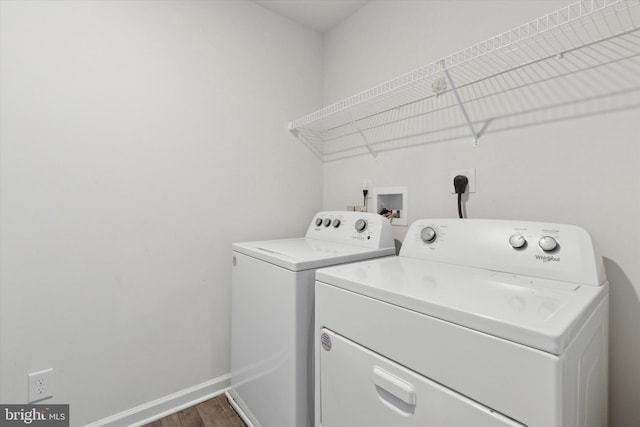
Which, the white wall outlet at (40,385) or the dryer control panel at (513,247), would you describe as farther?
the white wall outlet at (40,385)

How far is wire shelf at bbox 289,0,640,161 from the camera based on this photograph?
3.10 feet

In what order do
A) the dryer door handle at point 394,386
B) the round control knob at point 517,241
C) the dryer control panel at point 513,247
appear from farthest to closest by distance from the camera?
the round control knob at point 517,241 < the dryer control panel at point 513,247 < the dryer door handle at point 394,386

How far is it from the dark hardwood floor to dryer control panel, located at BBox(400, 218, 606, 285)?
121cm

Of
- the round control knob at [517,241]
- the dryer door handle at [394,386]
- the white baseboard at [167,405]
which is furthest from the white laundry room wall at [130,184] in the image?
the round control knob at [517,241]

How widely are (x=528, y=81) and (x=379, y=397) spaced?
4.10 ft

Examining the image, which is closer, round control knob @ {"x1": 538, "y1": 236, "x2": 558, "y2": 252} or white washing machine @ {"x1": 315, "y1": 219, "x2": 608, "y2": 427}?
white washing machine @ {"x1": 315, "y1": 219, "x2": 608, "y2": 427}

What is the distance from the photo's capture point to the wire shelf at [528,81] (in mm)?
946

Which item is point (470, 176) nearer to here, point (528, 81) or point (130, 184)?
point (528, 81)

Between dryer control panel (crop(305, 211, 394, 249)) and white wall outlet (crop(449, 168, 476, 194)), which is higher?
white wall outlet (crop(449, 168, 476, 194))

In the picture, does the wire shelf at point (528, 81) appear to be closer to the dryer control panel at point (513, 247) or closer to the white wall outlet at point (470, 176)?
the white wall outlet at point (470, 176)

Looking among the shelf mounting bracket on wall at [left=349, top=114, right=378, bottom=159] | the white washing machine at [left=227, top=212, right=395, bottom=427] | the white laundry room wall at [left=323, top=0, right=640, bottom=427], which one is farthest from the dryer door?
the shelf mounting bracket on wall at [left=349, top=114, right=378, bottom=159]

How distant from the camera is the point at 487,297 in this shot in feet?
2.38

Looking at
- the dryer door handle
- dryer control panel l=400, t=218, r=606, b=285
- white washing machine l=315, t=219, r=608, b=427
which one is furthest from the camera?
dryer control panel l=400, t=218, r=606, b=285

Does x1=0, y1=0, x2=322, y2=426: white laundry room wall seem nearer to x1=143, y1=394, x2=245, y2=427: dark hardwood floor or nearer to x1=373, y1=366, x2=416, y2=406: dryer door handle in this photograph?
x1=143, y1=394, x2=245, y2=427: dark hardwood floor
